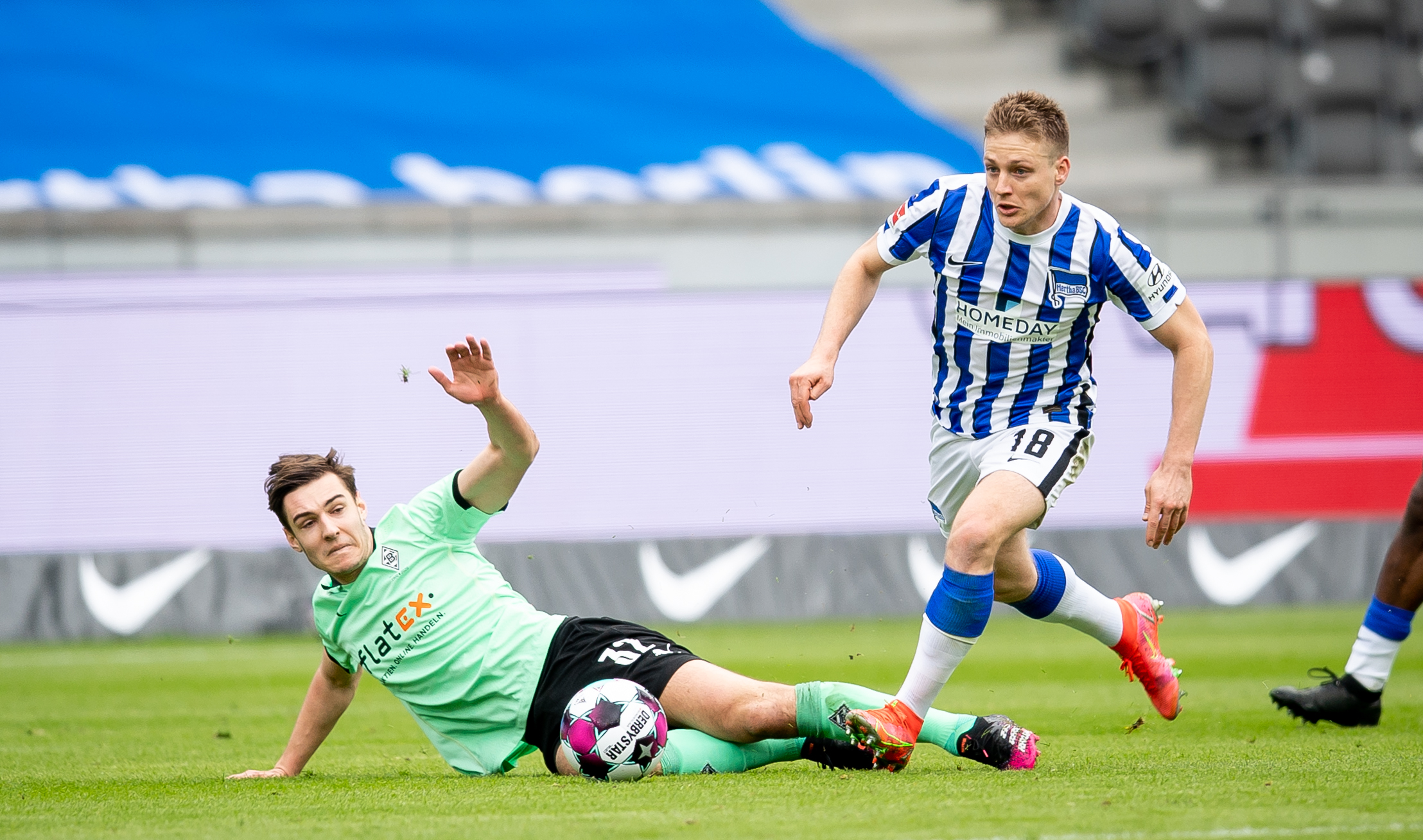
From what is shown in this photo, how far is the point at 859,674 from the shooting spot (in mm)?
9570

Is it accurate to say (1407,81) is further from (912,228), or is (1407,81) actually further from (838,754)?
(838,754)

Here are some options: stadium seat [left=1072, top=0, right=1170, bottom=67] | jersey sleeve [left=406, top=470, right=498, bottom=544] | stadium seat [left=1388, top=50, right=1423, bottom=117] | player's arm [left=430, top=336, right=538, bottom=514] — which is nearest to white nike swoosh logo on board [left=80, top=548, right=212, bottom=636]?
jersey sleeve [left=406, top=470, right=498, bottom=544]

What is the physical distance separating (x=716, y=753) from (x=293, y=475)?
1.64 metres

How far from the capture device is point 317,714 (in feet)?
16.8

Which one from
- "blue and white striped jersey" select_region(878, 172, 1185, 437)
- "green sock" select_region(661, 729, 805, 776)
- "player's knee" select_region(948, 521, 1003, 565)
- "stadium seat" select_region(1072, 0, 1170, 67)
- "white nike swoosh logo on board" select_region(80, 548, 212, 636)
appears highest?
"stadium seat" select_region(1072, 0, 1170, 67)

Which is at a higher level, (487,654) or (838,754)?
(487,654)

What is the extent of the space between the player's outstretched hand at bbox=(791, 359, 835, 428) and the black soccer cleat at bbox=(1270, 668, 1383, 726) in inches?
104

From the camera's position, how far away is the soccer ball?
468 centimetres

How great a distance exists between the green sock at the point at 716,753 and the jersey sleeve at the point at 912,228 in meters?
1.73

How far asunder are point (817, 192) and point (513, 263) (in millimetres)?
4650

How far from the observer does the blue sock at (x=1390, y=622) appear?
6266 mm

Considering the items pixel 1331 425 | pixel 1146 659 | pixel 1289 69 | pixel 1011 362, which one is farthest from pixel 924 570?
pixel 1289 69

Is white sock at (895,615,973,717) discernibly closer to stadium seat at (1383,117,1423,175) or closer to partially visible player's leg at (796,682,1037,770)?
partially visible player's leg at (796,682,1037,770)

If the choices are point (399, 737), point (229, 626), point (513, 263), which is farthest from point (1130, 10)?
point (399, 737)
